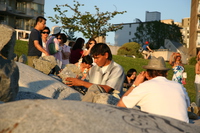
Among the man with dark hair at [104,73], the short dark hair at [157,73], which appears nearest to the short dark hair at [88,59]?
the man with dark hair at [104,73]

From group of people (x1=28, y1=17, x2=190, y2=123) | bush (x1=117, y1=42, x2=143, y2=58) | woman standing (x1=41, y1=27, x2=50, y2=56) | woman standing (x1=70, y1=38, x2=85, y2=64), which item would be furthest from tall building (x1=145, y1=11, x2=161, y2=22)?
woman standing (x1=41, y1=27, x2=50, y2=56)

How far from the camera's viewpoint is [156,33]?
74250 mm

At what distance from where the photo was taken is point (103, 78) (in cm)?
653

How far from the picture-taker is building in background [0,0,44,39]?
49.7 meters

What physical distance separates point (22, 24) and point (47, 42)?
44801 millimetres

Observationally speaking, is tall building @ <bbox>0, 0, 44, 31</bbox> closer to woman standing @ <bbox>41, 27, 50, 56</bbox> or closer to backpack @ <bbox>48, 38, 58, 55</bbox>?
backpack @ <bbox>48, 38, 58, 55</bbox>

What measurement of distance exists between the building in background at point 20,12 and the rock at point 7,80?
150 feet

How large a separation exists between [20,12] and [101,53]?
4763 cm

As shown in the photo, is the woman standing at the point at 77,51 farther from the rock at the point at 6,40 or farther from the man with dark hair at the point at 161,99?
the man with dark hair at the point at 161,99

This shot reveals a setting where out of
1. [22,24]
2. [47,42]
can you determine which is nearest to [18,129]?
[47,42]

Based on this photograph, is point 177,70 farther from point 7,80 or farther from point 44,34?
point 7,80

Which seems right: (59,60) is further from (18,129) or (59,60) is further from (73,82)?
(18,129)

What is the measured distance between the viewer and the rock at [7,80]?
387 centimetres

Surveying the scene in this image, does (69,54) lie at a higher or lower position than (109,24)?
A: lower
